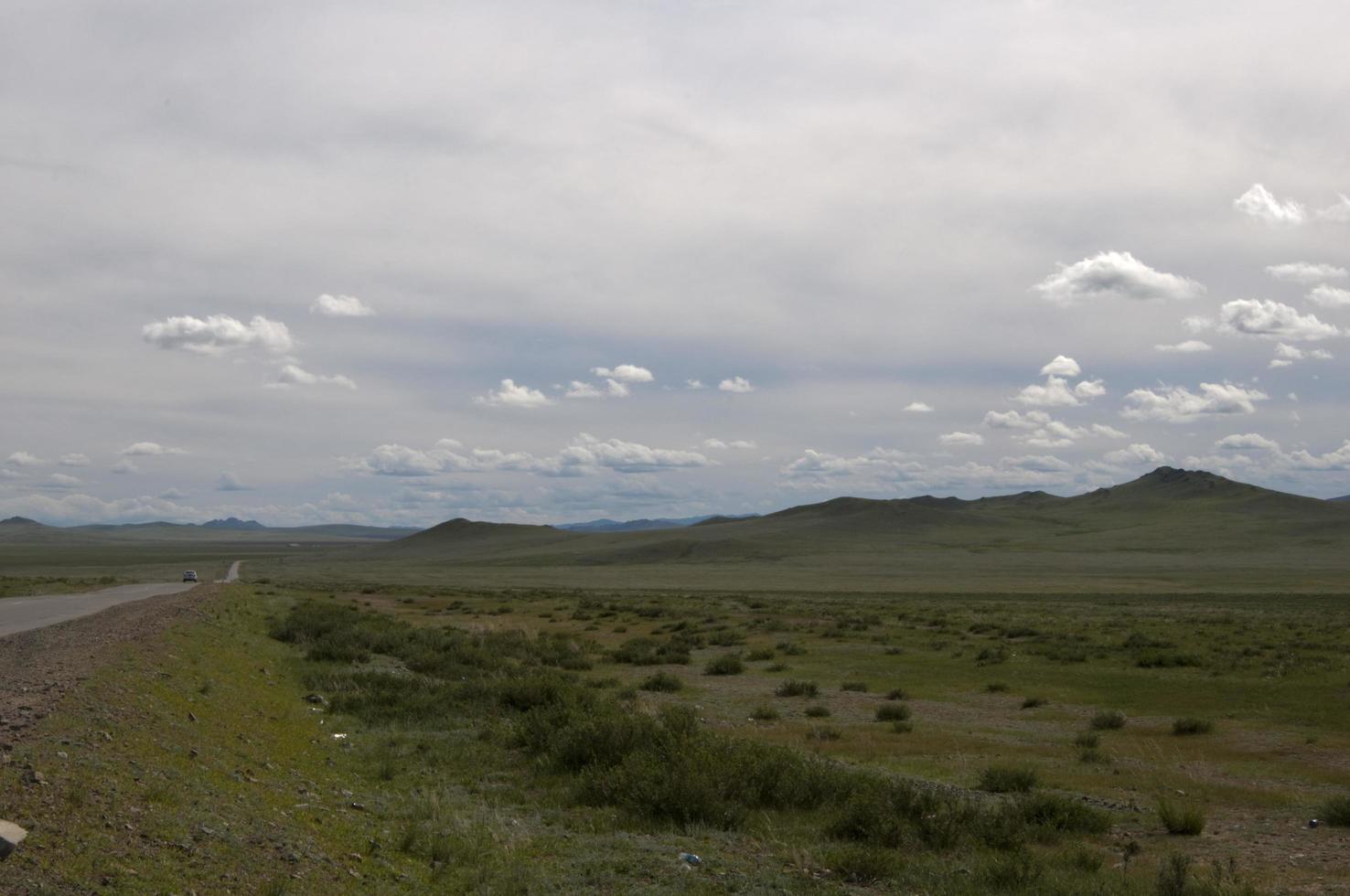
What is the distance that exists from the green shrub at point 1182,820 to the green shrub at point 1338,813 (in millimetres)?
1881

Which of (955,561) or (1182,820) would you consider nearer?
(1182,820)

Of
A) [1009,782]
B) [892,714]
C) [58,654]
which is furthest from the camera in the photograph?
[892,714]

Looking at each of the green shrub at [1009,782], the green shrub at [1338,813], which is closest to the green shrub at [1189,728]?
the green shrub at [1338,813]

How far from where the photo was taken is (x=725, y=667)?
98.2 ft

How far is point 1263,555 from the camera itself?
14575cm

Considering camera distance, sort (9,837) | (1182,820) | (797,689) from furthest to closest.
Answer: (797,689) < (1182,820) < (9,837)

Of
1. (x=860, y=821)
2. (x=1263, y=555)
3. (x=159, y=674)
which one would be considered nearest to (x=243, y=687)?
(x=159, y=674)

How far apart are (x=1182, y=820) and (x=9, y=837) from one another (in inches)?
480

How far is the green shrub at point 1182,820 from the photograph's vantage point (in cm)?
1189

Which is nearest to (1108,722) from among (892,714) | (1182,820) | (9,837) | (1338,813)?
(892,714)

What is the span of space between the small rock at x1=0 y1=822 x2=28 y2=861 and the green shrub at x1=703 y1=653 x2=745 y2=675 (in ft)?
78.4

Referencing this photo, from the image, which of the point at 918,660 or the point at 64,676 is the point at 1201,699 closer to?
the point at 918,660

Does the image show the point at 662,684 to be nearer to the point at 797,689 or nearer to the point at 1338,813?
the point at 797,689

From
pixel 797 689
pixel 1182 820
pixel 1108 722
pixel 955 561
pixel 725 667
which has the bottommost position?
pixel 955 561
